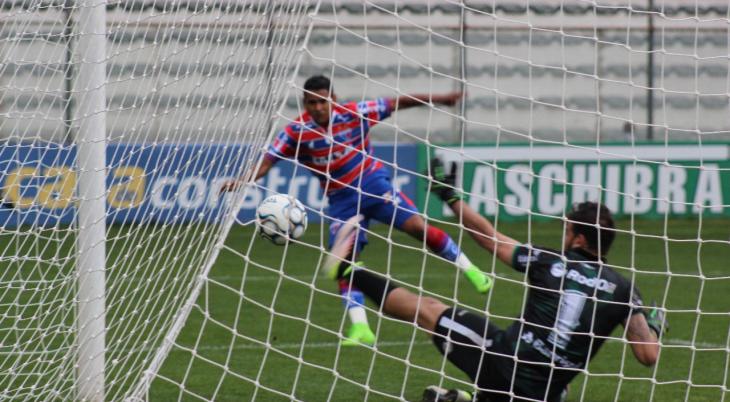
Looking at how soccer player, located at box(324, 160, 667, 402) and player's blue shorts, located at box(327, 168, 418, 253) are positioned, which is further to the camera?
player's blue shorts, located at box(327, 168, 418, 253)

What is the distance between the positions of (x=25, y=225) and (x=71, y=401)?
1.79 meters

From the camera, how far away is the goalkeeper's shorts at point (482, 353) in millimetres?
5312

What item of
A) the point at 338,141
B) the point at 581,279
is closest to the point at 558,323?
the point at 581,279

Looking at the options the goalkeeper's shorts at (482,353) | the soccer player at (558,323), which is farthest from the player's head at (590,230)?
the goalkeeper's shorts at (482,353)

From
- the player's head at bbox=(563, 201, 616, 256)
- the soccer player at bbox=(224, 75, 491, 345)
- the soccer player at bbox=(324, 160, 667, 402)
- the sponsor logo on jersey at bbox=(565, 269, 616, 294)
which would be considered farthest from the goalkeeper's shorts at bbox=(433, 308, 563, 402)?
the soccer player at bbox=(224, 75, 491, 345)

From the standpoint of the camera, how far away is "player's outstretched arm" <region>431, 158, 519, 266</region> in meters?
5.40

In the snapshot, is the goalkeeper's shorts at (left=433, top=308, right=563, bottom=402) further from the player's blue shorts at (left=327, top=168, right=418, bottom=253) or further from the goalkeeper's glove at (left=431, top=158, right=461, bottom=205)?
the player's blue shorts at (left=327, top=168, right=418, bottom=253)

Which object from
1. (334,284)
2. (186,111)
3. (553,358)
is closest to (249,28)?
(186,111)

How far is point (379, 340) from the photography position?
7.44 m

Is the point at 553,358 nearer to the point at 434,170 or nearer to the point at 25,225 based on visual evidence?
the point at 434,170

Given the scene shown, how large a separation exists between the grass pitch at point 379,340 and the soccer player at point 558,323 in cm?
14

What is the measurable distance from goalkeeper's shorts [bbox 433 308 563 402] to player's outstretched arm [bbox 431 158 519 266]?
0.34 m

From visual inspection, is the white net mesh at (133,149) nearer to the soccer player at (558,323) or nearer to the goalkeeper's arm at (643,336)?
the soccer player at (558,323)

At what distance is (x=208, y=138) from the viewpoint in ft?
20.6
